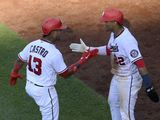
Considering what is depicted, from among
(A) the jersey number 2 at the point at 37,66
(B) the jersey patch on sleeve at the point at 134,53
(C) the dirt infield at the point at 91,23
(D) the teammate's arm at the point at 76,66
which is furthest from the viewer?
(C) the dirt infield at the point at 91,23

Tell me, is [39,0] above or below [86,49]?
below

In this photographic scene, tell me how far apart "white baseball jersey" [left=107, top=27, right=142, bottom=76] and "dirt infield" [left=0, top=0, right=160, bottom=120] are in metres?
1.77

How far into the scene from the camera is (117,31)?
725 centimetres

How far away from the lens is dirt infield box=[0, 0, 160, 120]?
1017 cm

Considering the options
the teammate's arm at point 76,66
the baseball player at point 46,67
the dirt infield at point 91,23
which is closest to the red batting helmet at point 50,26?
the baseball player at point 46,67

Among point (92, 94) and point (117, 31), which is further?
point (92, 94)

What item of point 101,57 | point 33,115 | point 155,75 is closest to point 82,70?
point 101,57

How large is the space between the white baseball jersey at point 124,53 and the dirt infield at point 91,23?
69.6 inches

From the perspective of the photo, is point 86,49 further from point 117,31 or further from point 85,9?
point 85,9

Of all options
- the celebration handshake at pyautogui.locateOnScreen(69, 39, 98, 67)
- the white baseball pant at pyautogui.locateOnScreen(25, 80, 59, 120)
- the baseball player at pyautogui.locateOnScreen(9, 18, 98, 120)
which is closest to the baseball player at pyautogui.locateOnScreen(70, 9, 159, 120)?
→ the celebration handshake at pyautogui.locateOnScreen(69, 39, 98, 67)

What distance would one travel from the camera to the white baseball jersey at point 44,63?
7062mm

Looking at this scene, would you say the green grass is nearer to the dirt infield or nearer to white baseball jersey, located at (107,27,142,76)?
the dirt infield

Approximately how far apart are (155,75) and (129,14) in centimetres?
326

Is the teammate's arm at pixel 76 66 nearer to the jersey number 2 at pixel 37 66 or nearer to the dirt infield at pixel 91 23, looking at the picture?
the jersey number 2 at pixel 37 66
